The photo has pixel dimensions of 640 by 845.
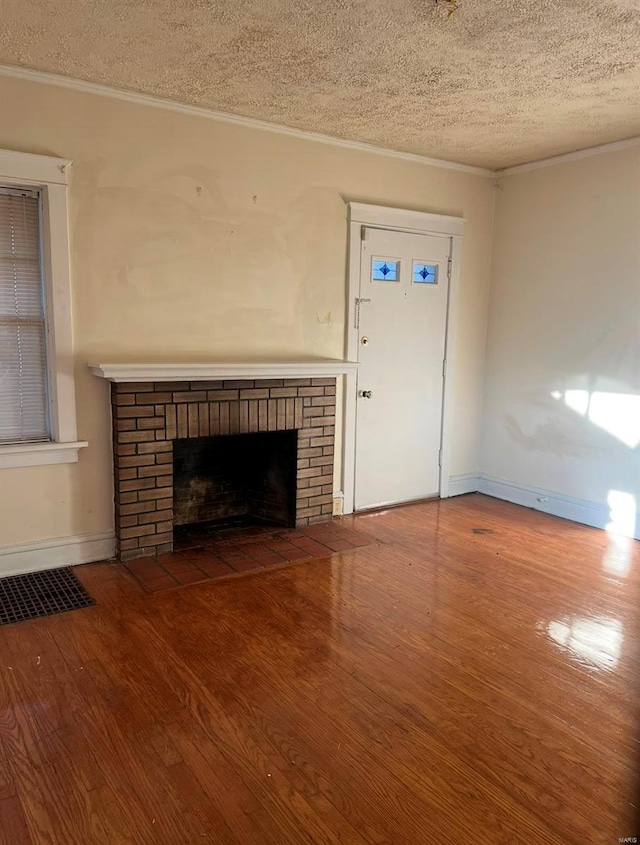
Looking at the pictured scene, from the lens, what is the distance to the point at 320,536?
13.1ft

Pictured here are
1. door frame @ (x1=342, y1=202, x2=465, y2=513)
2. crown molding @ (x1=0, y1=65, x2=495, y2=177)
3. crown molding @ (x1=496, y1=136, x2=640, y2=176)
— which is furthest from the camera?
door frame @ (x1=342, y1=202, x2=465, y2=513)

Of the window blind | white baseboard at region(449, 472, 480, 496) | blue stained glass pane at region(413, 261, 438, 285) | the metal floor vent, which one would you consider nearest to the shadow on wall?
white baseboard at region(449, 472, 480, 496)

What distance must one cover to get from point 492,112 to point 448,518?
2.65 meters

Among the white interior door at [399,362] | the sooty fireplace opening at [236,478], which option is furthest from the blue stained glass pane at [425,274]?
the sooty fireplace opening at [236,478]

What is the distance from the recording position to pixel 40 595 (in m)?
3.07

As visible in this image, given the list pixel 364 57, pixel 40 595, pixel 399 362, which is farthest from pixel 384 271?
pixel 40 595

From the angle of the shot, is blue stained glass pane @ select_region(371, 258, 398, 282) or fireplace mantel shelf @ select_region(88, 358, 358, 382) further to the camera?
blue stained glass pane @ select_region(371, 258, 398, 282)

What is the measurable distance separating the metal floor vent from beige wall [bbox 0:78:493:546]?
22 centimetres

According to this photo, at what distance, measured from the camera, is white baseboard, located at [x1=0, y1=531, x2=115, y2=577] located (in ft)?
10.7

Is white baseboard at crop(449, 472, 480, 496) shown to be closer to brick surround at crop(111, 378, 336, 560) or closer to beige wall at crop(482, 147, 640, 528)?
beige wall at crop(482, 147, 640, 528)

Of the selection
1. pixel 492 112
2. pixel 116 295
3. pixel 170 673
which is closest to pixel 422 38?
pixel 492 112

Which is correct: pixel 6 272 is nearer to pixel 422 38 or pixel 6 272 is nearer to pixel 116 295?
pixel 116 295

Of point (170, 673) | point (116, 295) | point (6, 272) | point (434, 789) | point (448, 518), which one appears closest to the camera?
point (434, 789)

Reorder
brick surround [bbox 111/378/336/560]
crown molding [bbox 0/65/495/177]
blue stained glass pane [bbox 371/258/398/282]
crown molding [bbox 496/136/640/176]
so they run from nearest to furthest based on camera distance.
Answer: crown molding [bbox 0/65/495/177] < brick surround [bbox 111/378/336/560] < crown molding [bbox 496/136/640/176] < blue stained glass pane [bbox 371/258/398/282]
